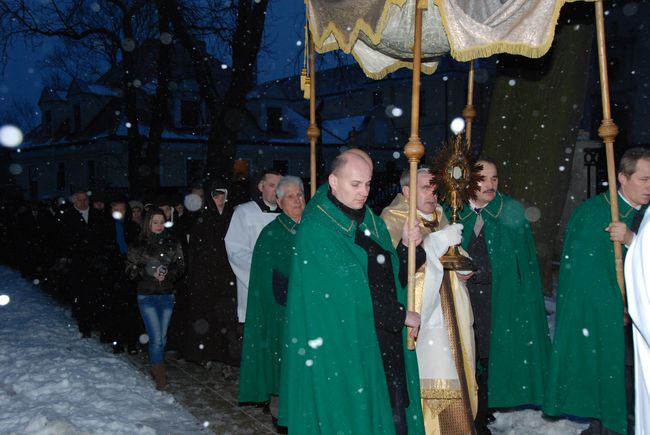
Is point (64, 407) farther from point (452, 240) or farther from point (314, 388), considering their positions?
point (452, 240)

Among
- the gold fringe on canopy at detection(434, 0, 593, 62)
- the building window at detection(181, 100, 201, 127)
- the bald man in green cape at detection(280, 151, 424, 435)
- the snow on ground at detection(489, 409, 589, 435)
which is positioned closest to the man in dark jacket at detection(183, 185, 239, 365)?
the snow on ground at detection(489, 409, 589, 435)

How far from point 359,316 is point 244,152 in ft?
103

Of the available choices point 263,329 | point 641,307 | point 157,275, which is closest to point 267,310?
point 263,329

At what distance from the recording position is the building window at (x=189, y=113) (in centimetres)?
3391

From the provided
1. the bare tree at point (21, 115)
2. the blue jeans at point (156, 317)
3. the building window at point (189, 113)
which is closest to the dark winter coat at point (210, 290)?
the blue jeans at point (156, 317)

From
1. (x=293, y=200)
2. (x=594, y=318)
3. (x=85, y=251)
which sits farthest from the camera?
(x=85, y=251)

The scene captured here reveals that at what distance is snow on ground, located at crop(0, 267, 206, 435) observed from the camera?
5.87 meters

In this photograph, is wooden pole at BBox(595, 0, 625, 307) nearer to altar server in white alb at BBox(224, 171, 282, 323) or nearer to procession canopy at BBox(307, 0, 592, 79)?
procession canopy at BBox(307, 0, 592, 79)

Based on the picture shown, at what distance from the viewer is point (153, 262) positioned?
6945 mm

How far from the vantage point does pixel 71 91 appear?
36.2 meters

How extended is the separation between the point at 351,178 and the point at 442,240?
97cm

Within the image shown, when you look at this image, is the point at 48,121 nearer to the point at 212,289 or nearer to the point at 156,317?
the point at 212,289

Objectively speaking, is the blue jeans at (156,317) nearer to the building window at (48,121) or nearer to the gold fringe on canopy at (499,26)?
the gold fringe on canopy at (499,26)

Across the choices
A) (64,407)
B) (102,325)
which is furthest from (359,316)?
(102,325)
